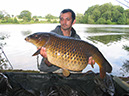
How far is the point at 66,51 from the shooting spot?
105 cm

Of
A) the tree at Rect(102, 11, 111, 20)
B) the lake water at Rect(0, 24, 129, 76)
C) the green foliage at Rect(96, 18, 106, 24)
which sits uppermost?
the tree at Rect(102, 11, 111, 20)

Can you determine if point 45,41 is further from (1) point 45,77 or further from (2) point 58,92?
(2) point 58,92

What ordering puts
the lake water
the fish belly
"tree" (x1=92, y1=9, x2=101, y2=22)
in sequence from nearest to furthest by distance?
the fish belly
the lake water
"tree" (x1=92, y1=9, x2=101, y2=22)

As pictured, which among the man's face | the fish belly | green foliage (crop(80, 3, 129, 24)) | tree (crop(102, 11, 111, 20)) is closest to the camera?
the fish belly

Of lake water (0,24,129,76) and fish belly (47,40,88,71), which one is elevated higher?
fish belly (47,40,88,71)

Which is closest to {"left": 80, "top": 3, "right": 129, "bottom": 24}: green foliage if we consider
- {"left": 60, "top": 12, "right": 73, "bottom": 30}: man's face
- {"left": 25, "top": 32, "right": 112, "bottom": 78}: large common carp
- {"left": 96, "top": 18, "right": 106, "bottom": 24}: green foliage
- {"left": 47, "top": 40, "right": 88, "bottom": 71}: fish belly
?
{"left": 96, "top": 18, "right": 106, "bottom": 24}: green foliage

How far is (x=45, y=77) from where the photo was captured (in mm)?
1614

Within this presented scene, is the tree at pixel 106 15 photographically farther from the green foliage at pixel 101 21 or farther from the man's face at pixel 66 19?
the man's face at pixel 66 19

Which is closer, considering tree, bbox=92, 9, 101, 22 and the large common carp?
the large common carp

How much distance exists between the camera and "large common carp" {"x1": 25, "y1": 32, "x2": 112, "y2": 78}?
1035 millimetres

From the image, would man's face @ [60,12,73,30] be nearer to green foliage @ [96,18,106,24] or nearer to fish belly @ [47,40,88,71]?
fish belly @ [47,40,88,71]

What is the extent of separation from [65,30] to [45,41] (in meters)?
0.56

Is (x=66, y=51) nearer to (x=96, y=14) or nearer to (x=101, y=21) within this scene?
(x=96, y=14)

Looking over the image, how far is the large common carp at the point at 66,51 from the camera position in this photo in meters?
1.04
